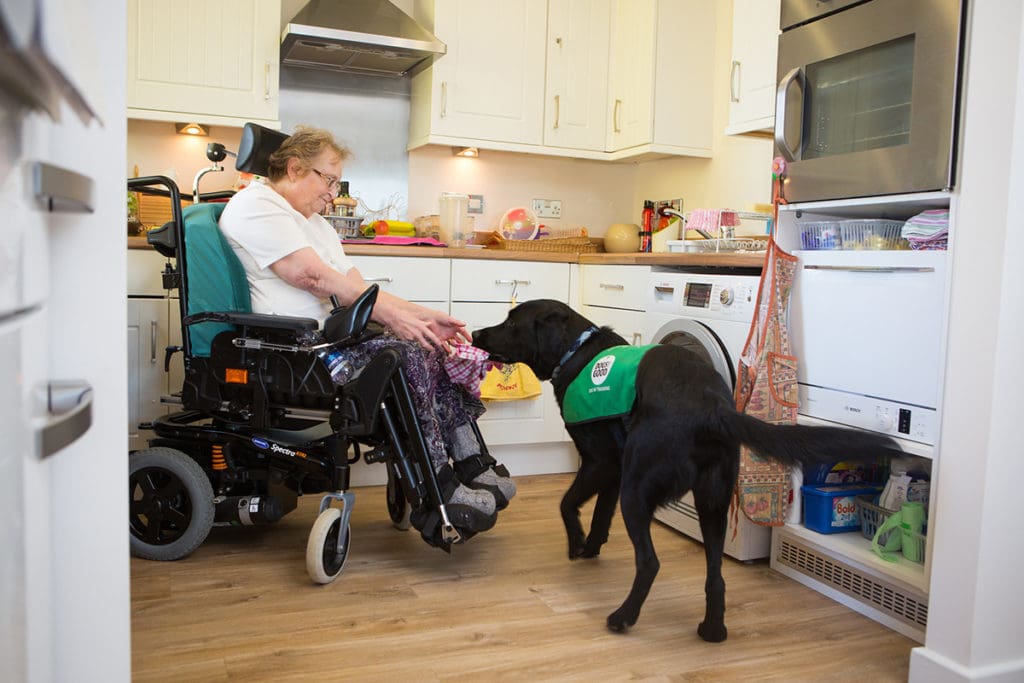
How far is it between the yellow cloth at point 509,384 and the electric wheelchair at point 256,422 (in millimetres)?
831

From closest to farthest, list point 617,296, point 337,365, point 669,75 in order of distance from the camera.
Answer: point 337,365, point 617,296, point 669,75

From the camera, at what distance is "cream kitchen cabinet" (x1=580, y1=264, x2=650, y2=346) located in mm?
3205

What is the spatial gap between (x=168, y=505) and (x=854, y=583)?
1817 millimetres

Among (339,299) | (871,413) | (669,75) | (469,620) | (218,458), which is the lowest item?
(469,620)

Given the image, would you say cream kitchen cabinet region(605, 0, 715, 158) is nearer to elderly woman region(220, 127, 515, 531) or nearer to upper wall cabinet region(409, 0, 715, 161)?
upper wall cabinet region(409, 0, 715, 161)

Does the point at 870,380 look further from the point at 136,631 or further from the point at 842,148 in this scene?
the point at 136,631

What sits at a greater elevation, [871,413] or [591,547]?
[871,413]

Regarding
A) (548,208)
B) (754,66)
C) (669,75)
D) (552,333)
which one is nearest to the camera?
(552,333)

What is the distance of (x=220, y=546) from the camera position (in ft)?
8.50

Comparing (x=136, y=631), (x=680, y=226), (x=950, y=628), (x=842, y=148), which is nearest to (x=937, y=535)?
(x=950, y=628)

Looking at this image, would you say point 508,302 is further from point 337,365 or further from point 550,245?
point 337,365

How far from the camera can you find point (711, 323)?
2.71 m

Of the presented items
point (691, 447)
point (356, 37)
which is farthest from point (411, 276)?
point (691, 447)

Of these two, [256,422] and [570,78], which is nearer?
[256,422]
